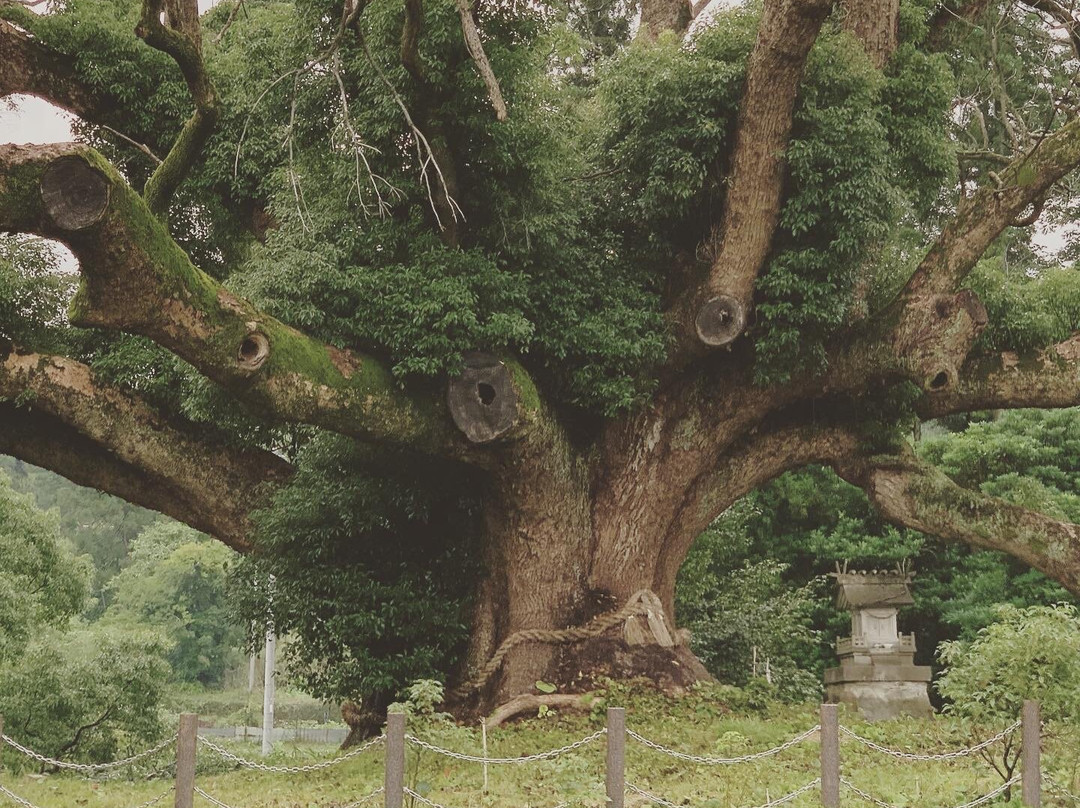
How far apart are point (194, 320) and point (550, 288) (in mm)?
3544

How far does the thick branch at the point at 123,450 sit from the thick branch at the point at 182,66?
2018mm

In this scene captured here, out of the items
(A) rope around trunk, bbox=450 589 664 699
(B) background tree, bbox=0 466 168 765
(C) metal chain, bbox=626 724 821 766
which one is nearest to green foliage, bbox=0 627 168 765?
(B) background tree, bbox=0 466 168 765

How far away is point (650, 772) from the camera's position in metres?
8.41

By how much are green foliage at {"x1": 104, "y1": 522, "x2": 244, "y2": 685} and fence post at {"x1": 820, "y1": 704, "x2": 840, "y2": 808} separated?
34.7 m

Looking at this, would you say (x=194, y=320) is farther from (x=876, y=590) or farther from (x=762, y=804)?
(x=876, y=590)

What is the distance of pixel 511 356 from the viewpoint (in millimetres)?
10227

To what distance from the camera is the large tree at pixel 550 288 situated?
9.71 metres

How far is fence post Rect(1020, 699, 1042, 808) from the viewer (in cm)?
732

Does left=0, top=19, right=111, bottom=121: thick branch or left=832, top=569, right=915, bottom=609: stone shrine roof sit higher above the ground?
left=0, top=19, right=111, bottom=121: thick branch

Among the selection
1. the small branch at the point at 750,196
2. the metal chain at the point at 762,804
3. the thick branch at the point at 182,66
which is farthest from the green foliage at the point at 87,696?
the metal chain at the point at 762,804

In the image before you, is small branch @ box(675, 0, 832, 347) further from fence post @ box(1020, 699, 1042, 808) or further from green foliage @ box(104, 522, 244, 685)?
green foliage @ box(104, 522, 244, 685)

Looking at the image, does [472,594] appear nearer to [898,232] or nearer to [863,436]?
[863,436]

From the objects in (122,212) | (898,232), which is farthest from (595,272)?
(122,212)

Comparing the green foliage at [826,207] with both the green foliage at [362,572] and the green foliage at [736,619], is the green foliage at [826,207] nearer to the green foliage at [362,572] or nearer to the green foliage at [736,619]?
the green foliage at [362,572]
